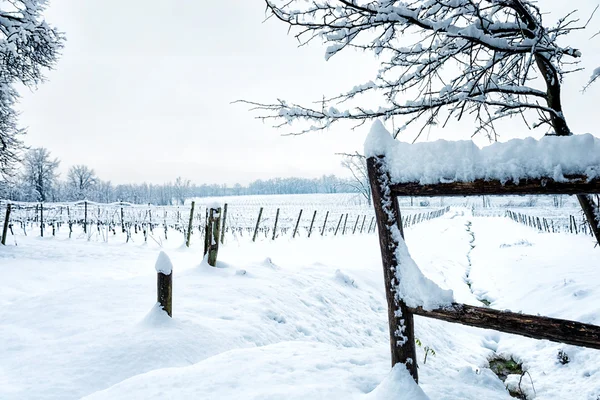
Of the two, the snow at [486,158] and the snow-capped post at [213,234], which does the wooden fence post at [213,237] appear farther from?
the snow at [486,158]

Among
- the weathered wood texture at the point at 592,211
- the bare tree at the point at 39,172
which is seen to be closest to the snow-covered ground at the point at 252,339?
the weathered wood texture at the point at 592,211

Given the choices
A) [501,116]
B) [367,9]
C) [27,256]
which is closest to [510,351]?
[501,116]

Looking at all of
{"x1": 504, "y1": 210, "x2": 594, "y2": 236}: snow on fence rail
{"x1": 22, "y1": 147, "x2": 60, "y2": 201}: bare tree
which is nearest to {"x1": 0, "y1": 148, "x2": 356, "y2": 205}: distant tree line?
{"x1": 22, "y1": 147, "x2": 60, "y2": 201}: bare tree

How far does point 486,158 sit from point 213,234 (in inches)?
185

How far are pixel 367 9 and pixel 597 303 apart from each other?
5.55 m

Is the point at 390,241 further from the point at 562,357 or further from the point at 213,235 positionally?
the point at 213,235

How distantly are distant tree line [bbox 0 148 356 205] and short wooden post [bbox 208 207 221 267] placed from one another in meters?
9.66

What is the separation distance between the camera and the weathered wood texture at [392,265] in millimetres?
1883

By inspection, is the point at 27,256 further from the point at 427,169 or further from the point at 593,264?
the point at 593,264

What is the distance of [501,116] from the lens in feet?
11.5

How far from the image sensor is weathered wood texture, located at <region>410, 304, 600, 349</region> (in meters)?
1.39

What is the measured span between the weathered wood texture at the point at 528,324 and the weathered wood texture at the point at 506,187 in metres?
0.60

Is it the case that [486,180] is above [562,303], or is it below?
above

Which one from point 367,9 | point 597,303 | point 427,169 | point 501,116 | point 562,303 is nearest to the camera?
point 427,169
